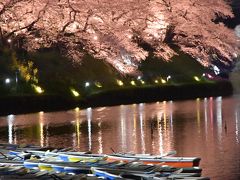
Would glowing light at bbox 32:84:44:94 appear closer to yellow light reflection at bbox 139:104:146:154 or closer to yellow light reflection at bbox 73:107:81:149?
yellow light reflection at bbox 73:107:81:149

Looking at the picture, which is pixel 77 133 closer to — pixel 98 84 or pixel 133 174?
pixel 133 174

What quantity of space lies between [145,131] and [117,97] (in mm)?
18917

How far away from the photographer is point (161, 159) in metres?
18.5

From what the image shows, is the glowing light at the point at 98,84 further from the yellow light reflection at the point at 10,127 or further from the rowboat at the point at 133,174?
the rowboat at the point at 133,174

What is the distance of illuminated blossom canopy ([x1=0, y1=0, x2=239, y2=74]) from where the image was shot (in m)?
Answer: 46.0

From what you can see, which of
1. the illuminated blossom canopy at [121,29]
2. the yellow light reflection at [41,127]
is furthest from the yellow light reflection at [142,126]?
the illuminated blossom canopy at [121,29]

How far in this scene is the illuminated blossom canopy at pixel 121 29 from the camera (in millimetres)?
46000

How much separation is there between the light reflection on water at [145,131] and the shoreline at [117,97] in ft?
5.57

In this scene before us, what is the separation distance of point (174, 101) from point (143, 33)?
7.99 meters

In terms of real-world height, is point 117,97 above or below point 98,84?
below

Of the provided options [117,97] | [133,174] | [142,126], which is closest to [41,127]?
[142,126]

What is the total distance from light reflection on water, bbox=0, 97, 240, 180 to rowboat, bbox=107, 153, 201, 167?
0.94 meters

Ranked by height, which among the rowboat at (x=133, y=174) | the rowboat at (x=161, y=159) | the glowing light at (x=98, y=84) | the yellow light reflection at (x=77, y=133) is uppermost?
the glowing light at (x=98, y=84)

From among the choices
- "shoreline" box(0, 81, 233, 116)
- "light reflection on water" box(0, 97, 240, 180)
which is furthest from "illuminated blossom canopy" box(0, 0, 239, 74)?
"light reflection on water" box(0, 97, 240, 180)
